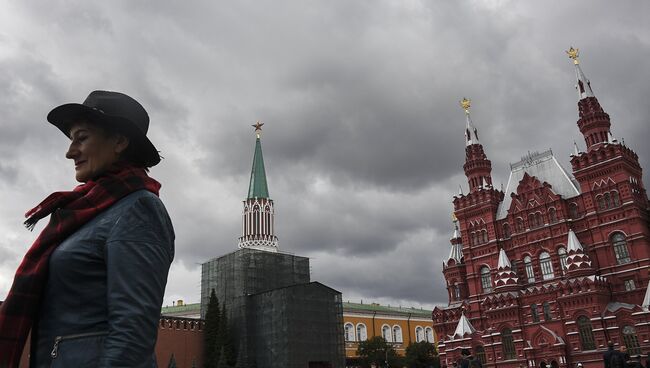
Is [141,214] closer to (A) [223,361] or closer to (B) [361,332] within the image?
(A) [223,361]

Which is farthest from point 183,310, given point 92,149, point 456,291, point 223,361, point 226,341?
point 92,149

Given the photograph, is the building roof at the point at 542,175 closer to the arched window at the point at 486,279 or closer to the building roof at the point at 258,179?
the arched window at the point at 486,279

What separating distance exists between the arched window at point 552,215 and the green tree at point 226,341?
27829mm

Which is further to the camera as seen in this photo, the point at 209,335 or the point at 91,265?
the point at 209,335

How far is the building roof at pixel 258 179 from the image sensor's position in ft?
224

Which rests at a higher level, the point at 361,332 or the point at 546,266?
the point at 546,266

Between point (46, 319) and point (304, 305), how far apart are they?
42.1m

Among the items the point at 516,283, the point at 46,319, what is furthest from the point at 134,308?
the point at 516,283

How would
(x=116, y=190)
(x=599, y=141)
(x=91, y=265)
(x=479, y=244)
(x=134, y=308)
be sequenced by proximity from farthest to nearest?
(x=479, y=244) < (x=599, y=141) < (x=116, y=190) < (x=91, y=265) < (x=134, y=308)

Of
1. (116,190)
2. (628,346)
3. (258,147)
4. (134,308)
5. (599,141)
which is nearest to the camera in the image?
(134,308)

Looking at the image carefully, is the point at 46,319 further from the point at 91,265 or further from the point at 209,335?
the point at 209,335

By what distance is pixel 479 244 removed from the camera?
46.8m

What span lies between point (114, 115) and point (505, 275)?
43.8 metres

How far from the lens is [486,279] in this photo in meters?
45.6
